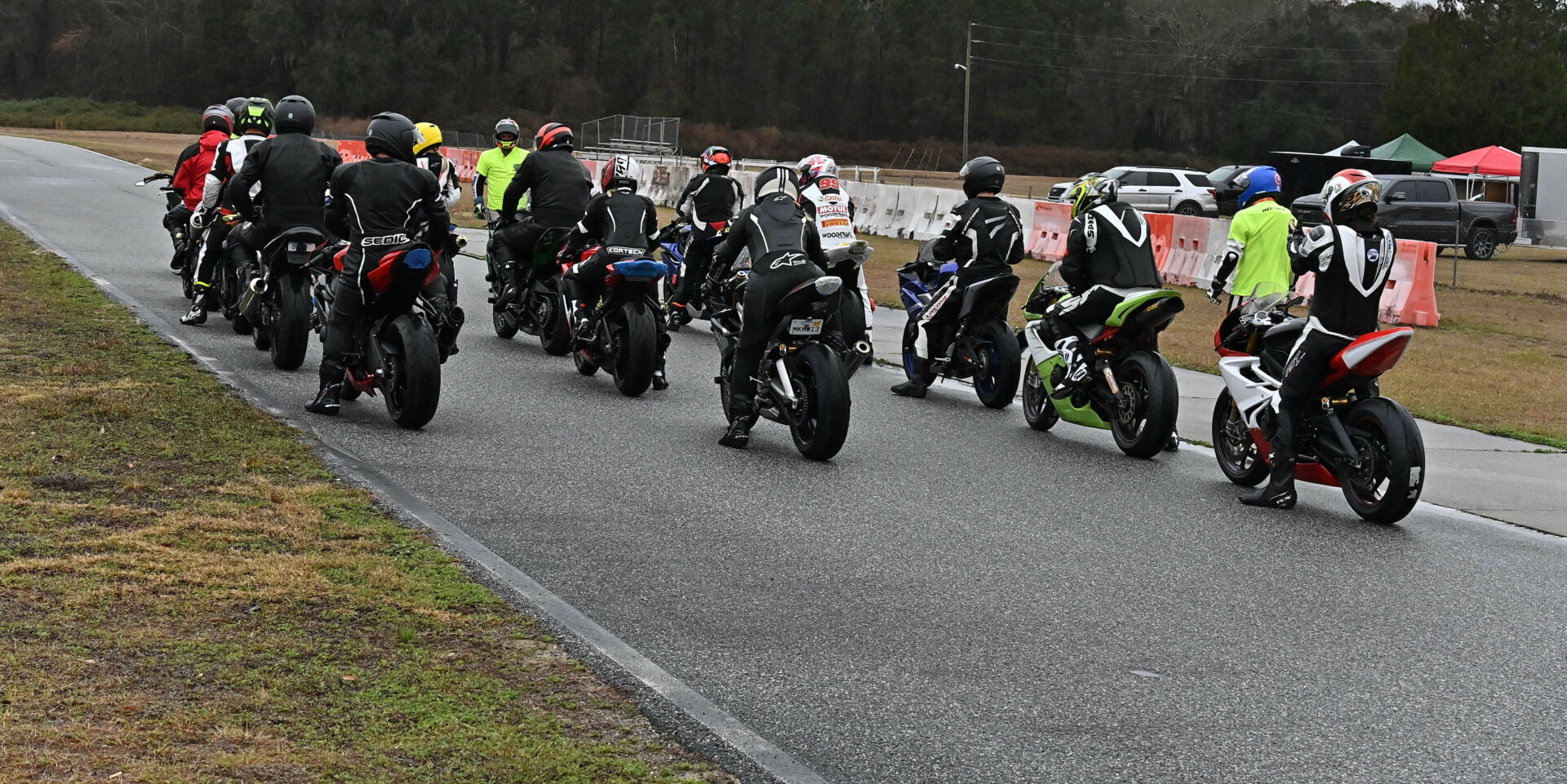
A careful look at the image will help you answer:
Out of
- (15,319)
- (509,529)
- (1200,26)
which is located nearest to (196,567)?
(509,529)

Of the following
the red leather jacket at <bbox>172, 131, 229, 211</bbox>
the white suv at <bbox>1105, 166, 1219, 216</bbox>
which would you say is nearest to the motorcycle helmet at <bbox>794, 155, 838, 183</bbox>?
the red leather jacket at <bbox>172, 131, 229, 211</bbox>

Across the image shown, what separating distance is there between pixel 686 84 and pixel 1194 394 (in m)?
99.6

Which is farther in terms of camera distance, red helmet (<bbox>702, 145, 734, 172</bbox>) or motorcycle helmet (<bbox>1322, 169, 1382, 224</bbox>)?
red helmet (<bbox>702, 145, 734, 172</bbox>)

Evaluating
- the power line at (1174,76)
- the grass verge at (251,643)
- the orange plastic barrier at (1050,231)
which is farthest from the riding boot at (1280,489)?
the power line at (1174,76)

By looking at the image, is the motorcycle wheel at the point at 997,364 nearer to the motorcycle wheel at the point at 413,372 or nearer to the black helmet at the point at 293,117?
the motorcycle wheel at the point at 413,372

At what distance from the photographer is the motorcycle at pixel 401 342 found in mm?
10281

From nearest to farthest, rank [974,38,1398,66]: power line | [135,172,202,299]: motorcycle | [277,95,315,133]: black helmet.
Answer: [277,95,315,133]: black helmet → [135,172,202,299]: motorcycle → [974,38,1398,66]: power line

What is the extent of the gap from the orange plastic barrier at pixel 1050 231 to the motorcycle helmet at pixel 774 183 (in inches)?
644

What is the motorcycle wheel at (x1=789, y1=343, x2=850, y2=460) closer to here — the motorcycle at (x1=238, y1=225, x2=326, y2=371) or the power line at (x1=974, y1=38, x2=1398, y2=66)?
the motorcycle at (x1=238, y1=225, x2=326, y2=371)

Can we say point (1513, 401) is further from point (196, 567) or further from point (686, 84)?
point (686, 84)

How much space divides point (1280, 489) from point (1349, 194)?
63.8 inches

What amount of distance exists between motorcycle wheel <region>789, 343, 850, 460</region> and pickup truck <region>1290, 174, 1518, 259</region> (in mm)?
25429

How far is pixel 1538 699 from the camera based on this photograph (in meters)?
5.86

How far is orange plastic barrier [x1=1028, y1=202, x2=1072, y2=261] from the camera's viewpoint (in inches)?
1064
